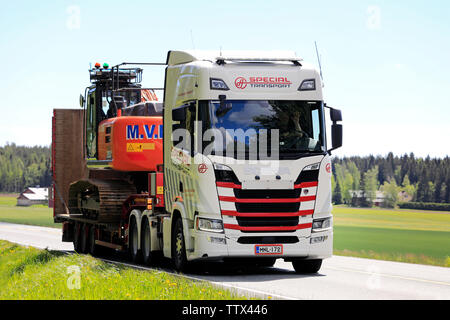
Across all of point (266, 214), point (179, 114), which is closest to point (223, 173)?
point (266, 214)

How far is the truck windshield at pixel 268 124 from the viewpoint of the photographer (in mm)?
14602

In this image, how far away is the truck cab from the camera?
47.7ft

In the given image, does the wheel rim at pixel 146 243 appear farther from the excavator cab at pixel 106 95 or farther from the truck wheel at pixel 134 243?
the excavator cab at pixel 106 95

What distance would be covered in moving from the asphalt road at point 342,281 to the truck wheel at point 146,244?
159 centimetres

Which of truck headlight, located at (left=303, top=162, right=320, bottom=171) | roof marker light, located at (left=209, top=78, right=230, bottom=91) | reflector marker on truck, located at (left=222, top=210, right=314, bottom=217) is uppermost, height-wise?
roof marker light, located at (left=209, top=78, right=230, bottom=91)

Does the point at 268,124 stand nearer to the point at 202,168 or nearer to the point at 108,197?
the point at 202,168

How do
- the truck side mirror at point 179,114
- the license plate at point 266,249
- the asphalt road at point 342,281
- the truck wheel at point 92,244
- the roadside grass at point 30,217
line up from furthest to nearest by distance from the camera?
the roadside grass at point 30,217
the truck wheel at point 92,244
the truck side mirror at point 179,114
the license plate at point 266,249
the asphalt road at point 342,281

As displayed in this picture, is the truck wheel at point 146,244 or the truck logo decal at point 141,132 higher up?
the truck logo decal at point 141,132

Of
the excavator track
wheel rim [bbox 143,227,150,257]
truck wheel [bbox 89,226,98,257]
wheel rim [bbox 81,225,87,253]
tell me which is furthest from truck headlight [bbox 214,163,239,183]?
wheel rim [bbox 81,225,87,253]

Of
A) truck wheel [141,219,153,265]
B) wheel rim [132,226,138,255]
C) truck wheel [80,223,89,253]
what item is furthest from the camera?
truck wheel [80,223,89,253]

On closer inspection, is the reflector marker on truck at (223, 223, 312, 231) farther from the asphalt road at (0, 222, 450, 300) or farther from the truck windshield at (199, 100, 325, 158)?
the truck windshield at (199, 100, 325, 158)

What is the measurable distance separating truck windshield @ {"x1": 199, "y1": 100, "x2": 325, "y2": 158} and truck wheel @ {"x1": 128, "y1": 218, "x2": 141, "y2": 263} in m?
5.20

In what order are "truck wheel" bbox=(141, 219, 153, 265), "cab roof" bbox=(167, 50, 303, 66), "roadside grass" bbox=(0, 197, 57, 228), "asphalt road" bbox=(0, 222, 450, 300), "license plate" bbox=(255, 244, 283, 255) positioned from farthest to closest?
"roadside grass" bbox=(0, 197, 57, 228), "truck wheel" bbox=(141, 219, 153, 265), "cab roof" bbox=(167, 50, 303, 66), "license plate" bbox=(255, 244, 283, 255), "asphalt road" bbox=(0, 222, 450, 300)

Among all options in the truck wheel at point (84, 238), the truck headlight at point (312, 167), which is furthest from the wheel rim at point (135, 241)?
the truck headlight at point (312, 167)
